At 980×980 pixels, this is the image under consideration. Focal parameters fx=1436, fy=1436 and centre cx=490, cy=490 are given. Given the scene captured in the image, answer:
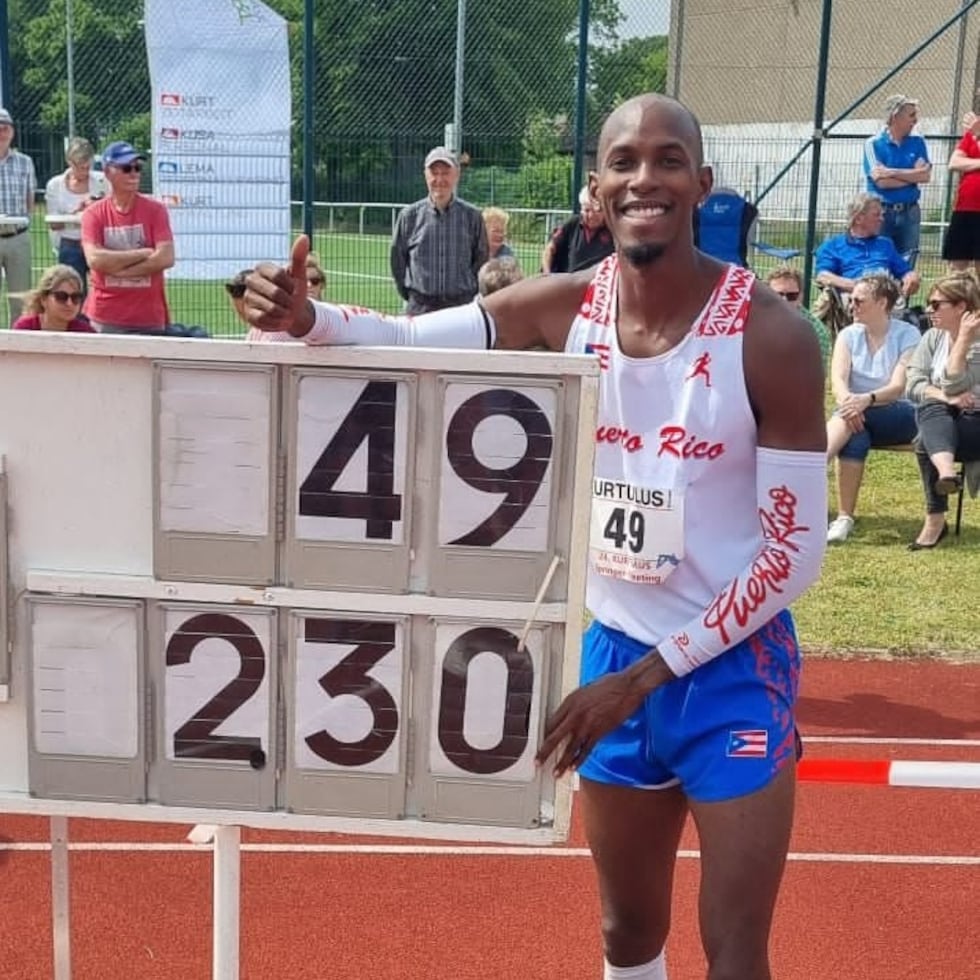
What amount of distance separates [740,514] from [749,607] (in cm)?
20

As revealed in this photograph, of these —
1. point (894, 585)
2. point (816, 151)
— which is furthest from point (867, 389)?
point (816, 151)

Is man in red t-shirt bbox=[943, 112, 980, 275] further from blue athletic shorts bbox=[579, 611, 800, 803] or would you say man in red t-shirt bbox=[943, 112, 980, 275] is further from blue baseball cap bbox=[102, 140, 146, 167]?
blue athletic shorts bbox=[579, 611, 800, 803]

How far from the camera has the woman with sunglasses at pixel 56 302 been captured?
804 cm

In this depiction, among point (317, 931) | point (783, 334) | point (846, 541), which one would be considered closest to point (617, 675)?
point (783, 334)

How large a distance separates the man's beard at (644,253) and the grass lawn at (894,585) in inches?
191

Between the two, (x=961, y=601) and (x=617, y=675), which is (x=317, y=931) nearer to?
(x=617, y=675)

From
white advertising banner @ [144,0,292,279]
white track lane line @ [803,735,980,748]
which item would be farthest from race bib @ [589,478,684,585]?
white advertising banner @ [144,0,292,279]

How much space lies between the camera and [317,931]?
432 cm

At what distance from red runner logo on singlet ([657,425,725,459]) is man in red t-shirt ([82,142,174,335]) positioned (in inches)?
303

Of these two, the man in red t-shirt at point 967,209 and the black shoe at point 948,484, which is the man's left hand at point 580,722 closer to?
the black shoe at point 948,484

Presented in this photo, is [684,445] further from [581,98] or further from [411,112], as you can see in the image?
[411,112]

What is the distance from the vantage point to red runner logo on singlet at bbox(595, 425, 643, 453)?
275 centimetres

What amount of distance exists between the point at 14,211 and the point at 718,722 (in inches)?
450

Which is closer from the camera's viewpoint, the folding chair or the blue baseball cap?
the blue baseball cap
